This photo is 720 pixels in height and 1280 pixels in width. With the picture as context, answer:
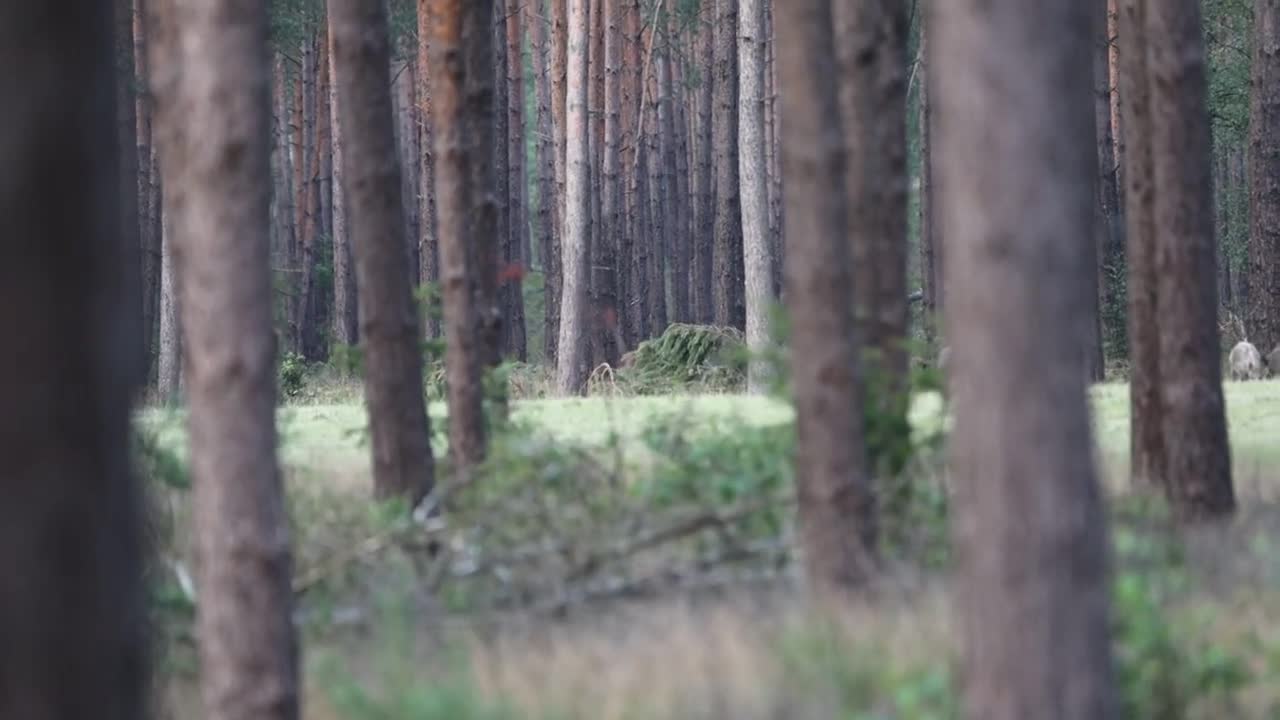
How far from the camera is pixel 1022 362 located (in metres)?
4.64

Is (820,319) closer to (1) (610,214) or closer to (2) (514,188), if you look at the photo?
(1) (610,214)

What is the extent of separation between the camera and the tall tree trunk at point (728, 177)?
30406 mm

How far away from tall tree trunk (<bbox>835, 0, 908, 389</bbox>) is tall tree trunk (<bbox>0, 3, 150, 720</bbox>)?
6.40 metres

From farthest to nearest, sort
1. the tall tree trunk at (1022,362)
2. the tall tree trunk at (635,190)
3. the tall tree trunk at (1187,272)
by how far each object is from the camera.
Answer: the tall tree trunk at (635,190) < the tall tree trunk at (1187,272) < the tall tree trunk at (1022,362)

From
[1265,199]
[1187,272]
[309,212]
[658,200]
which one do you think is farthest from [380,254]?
[658,200]

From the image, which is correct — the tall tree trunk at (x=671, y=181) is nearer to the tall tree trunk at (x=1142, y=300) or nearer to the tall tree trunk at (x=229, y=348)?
the tall tree trunk at (x=1142, y=300)

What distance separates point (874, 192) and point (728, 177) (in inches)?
838

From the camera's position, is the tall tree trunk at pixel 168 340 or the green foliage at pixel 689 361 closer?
the green foliage at pixel 689 361

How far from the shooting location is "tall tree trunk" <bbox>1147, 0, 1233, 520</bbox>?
→ 940cm

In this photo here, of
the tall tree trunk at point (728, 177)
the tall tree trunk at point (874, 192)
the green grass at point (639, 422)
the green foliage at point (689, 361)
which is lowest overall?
the green grass at point (639, 422)

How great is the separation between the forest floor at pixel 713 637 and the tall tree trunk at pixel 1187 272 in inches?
13.7

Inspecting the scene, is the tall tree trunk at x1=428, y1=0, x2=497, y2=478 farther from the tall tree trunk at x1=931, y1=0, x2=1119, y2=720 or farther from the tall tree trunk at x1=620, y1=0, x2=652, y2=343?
the tall tree trunk at x1=620, y1=0, x2=652, y2=343

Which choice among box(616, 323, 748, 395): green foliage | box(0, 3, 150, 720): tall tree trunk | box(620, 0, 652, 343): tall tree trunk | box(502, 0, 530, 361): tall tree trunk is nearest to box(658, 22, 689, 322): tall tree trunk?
box(620, 0, 652, 343): tall tree trunk

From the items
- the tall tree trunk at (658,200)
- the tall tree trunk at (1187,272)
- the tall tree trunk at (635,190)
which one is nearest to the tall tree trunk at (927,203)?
the tall tree trunk at (635,190)
